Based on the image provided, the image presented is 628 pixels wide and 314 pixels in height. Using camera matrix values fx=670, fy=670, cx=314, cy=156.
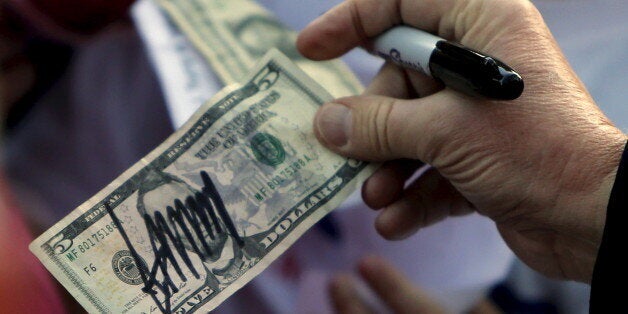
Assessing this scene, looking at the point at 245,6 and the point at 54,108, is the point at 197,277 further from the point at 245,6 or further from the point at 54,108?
the point at 245,6

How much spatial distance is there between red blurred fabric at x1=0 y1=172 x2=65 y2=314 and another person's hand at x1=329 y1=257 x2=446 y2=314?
31cm

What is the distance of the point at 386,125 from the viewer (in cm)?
63

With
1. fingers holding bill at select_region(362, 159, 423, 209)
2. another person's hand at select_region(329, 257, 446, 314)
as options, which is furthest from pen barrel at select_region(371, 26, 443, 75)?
another person's hand at select_region(329, 257, 446, 314)

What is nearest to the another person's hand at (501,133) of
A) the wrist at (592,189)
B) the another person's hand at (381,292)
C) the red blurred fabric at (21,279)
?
the wrist at (592,189)

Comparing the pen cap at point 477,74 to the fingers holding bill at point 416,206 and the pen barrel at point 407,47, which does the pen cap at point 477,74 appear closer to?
the pen barrel at point 407,47

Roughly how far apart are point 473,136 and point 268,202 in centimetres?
22

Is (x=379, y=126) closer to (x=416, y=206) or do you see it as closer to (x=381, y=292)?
(x=416, y=206)

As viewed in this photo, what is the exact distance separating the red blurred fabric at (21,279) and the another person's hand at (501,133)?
32cm

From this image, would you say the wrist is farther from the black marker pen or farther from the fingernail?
the fingernail

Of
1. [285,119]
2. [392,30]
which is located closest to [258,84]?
[285,119]

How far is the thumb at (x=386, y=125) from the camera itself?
59cm

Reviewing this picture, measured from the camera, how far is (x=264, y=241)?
26.4 inches

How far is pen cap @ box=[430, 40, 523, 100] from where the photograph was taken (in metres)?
0.52

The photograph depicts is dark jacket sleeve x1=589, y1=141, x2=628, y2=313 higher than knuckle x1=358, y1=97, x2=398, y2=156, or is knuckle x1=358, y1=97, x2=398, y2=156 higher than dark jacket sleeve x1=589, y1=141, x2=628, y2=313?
knuckle x1=358, y1=97, x2=398, y2=156
